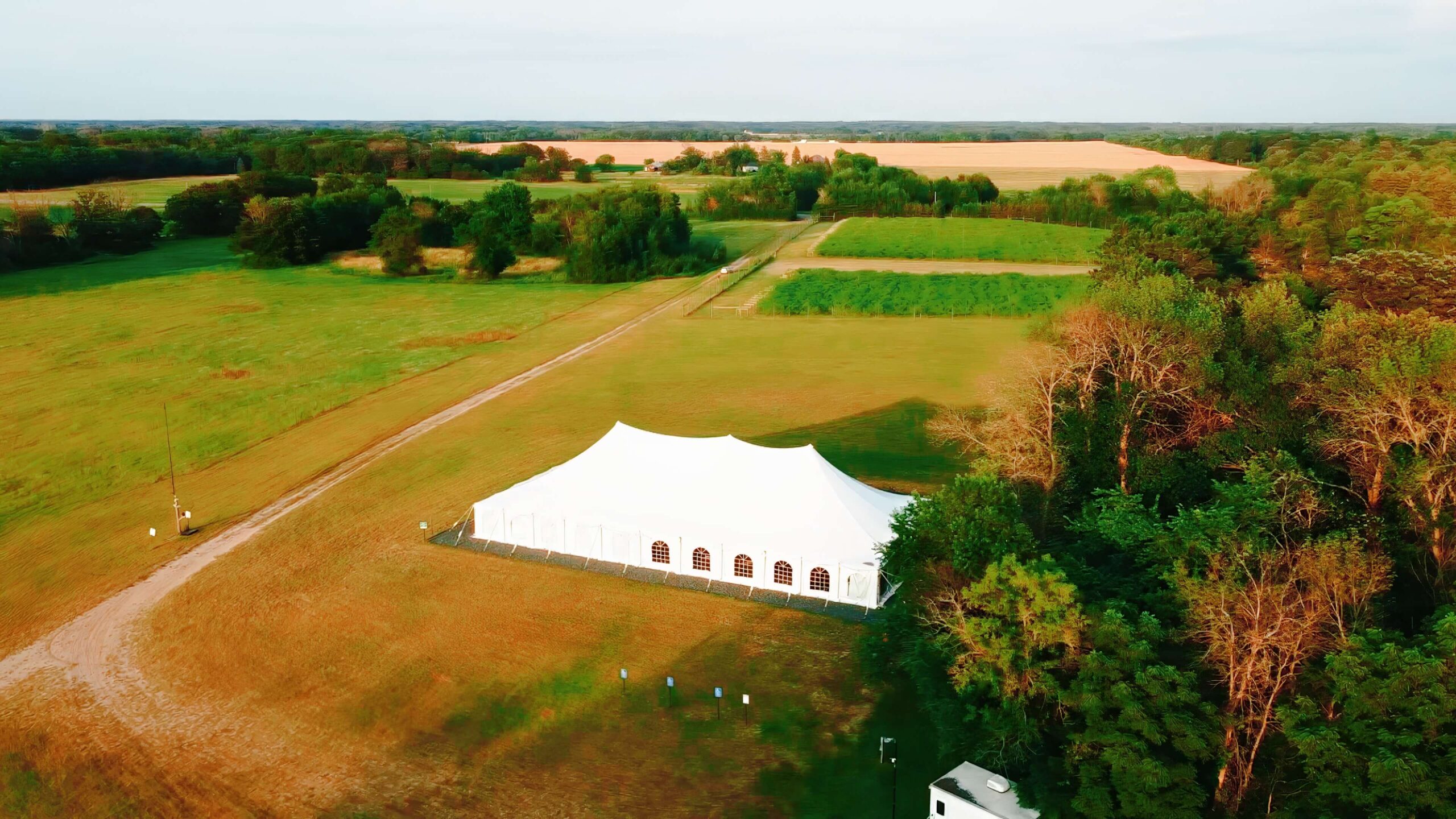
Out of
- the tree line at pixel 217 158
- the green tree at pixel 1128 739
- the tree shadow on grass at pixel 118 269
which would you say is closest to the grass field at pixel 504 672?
the green tree at pixel 1128 739

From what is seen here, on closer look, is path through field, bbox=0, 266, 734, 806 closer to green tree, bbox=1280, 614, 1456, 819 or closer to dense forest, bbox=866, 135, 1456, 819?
dense forest, bbox=866, 135, 1456, 819

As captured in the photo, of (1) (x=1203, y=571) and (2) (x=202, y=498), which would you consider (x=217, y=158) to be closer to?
(2) (x=202, y=498)

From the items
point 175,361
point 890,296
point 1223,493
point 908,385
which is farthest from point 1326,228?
point 175,361

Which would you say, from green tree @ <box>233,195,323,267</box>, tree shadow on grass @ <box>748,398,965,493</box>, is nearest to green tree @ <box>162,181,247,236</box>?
green tree @ <box>233,195,323,267</box>

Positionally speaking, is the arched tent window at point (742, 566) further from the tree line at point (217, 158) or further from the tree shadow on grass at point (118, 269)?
the tree line at point (217, 158)

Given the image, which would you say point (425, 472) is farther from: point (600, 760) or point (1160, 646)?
point (1160, 646)

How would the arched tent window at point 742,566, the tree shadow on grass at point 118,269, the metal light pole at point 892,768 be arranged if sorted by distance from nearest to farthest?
the metal light pole at point 892,768
the arched tent window at point 742,566
the tree shadow on grass at point 118,269

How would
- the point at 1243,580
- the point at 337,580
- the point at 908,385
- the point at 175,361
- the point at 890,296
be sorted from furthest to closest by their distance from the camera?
the point at 890,296
the point at 175,361
the point at 908,385
the point at 337,580
the point at 1243,580
